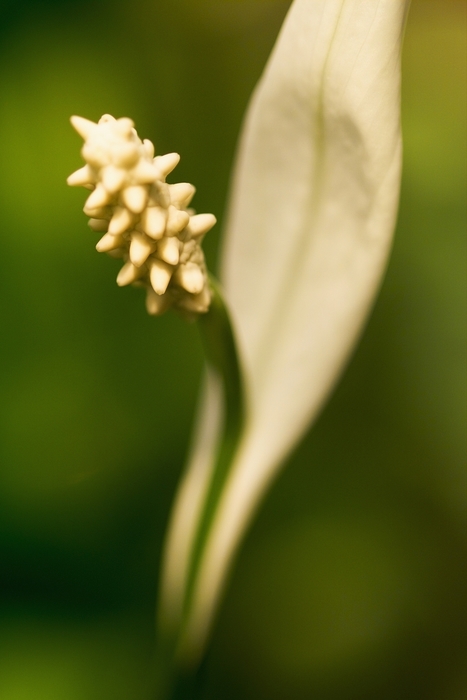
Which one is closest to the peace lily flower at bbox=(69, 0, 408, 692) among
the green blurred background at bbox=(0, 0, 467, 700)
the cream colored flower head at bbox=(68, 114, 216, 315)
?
the cream colored flower head at bbox=(68, 114, 216, 315)

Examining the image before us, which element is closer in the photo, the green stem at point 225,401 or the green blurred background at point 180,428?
the green stem at point 225,401

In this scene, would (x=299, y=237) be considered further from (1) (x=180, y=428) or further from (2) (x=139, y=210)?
(1) (x=180, y=428)

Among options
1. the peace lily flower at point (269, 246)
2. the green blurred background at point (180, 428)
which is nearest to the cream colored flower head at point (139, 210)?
the peace lily flower at point (269, 246)

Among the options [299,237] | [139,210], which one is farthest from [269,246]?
[139,210]

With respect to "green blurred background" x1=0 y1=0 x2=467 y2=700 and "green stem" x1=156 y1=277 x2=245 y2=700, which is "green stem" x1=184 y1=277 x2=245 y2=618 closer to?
"green stem" x1=156 y1=277 x2=245 y2=700

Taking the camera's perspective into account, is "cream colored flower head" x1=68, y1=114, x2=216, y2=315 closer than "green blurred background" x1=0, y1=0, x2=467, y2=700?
Yes

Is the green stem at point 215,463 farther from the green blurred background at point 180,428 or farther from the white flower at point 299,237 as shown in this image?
the green blurred background at point 180,428

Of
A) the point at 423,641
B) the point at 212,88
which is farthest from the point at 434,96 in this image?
the point at 423,641

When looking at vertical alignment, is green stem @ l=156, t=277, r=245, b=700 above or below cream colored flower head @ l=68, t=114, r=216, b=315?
below
